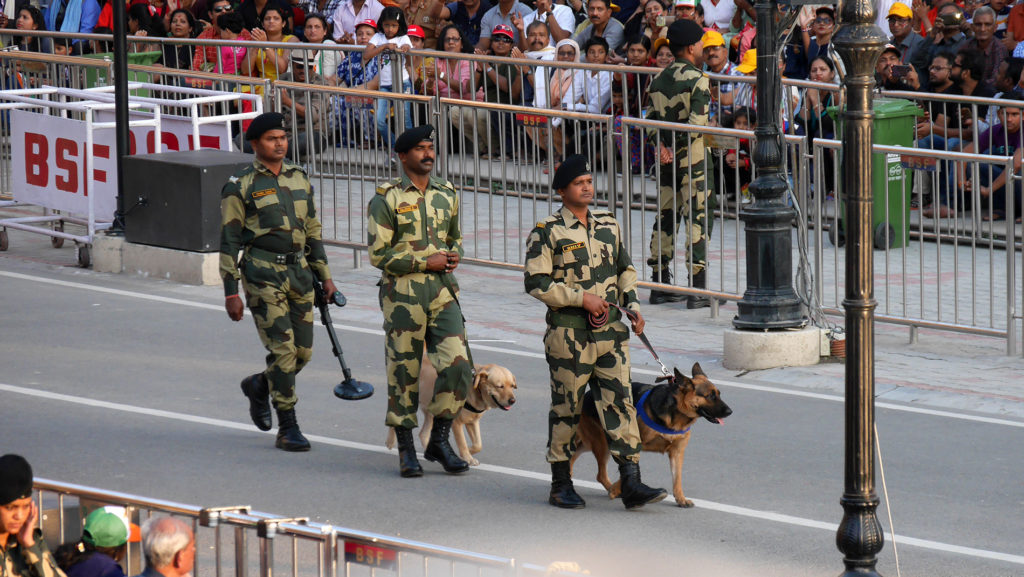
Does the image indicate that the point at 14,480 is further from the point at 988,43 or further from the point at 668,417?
the point at 988,43

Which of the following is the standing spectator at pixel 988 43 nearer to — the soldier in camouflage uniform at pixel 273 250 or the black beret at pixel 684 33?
the black beret at pixel 684 33

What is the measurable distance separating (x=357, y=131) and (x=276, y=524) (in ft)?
34.7

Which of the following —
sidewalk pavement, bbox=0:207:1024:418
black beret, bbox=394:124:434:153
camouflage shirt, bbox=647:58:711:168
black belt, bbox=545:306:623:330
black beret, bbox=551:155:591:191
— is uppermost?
camouflage shirt, bbox=647:58:711:168

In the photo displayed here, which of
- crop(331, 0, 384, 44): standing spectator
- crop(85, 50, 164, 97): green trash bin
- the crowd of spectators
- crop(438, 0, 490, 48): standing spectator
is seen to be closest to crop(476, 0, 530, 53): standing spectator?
the crowd of spectators

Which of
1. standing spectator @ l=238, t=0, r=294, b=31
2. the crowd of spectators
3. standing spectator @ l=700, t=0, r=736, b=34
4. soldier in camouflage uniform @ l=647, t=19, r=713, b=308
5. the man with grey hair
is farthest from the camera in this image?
standing spectator @ l=238, t=0, r=294, b=31

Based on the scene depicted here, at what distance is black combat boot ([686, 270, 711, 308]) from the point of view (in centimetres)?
1358

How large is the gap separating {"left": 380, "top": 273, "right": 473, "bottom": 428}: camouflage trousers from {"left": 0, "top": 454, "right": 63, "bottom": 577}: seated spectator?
385 cm

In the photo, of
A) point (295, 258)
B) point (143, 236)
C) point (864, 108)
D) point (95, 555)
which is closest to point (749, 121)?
→ point (143, 236)

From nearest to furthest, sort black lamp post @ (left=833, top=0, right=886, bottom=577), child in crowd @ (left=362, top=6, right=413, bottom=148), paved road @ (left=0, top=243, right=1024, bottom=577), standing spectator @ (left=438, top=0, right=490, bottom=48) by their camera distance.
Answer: black lamp post @ (left=833, top=0, right=886, bottom=577), paved road @ (left=0, top=243, right=1024, bottom=577), child in crowd @ (left=362, top=6, right=413, bottom=148), standing spectator @ (left=438, top=0, right=490, bottom=48)

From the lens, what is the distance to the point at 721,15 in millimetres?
19406

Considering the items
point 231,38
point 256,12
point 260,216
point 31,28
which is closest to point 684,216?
point 260,216

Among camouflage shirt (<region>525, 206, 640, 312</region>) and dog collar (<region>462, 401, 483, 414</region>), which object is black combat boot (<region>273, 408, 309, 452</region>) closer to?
dog collar (<region>462, 401, 483, 414</region>)

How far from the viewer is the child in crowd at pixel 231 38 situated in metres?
20.1

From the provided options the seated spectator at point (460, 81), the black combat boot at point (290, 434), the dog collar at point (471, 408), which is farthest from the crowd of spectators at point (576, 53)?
the black combat boot at point (290, 434)
